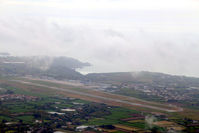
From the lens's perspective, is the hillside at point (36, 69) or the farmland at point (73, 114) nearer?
the farmland at point (73, 114)

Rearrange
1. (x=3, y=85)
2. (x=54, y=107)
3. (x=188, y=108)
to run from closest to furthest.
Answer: (x=54, y=107), (x=188, y=108), (x=3, y=85)

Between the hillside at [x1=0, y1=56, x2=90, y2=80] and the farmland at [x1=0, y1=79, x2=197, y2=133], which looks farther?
the hillside at [x1=0, y1=56, x2=90, y2=80]

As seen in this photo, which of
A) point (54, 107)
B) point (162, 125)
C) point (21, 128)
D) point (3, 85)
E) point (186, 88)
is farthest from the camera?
point (186, 88)

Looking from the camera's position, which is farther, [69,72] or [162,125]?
[69,72]

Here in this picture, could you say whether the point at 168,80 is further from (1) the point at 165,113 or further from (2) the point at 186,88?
(1) the point at 165,113

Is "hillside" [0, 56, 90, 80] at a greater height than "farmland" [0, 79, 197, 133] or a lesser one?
greater

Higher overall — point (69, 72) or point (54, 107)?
point (69, 72)

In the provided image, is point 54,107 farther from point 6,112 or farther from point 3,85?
point 3,85

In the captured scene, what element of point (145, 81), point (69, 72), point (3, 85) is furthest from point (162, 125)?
point (69, 72)

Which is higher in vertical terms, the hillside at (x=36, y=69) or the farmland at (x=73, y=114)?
the hillside at (x=36, y=69)

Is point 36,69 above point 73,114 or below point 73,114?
above

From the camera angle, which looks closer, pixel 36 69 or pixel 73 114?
pixel 73 114
